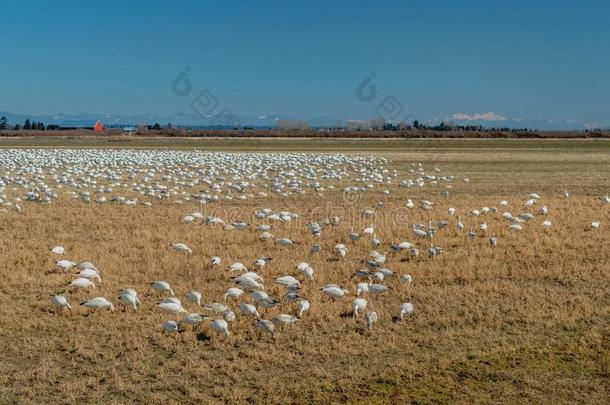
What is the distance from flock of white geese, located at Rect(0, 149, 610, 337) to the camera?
392 inches

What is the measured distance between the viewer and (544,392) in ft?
23.9

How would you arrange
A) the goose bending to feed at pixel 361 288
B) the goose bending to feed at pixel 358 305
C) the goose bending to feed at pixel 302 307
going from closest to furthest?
the goose bending to feed at pixel 302 307, the goose bending to feed at pixel 358 305, the goose bending to feed at pixel 361 288

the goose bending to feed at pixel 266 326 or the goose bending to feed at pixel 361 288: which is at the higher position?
the goose bending to feed at pixel 361 288

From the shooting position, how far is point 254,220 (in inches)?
752

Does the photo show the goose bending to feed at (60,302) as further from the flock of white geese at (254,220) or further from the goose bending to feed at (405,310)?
the goose bending to feed at (405,310)

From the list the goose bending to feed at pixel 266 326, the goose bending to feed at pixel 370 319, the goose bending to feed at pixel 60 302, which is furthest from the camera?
the goose bending to feed at pixel 60 302

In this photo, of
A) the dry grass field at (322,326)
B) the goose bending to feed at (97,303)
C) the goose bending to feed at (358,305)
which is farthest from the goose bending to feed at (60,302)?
the goose bending to feed at (358,305)

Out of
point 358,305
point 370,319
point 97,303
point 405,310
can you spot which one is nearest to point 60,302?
point 97,303

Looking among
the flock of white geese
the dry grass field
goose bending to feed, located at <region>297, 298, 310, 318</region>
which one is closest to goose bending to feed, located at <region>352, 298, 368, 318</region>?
the flock of white geese

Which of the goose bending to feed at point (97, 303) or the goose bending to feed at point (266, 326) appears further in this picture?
the goose bending to feed at point (97, 303)

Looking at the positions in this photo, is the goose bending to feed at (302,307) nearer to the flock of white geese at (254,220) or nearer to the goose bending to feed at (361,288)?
the flock of white geese at (254,220)

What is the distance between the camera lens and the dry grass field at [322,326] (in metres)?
7.45

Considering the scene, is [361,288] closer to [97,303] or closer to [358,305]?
[358,305]

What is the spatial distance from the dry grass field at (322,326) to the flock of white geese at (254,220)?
19cm
